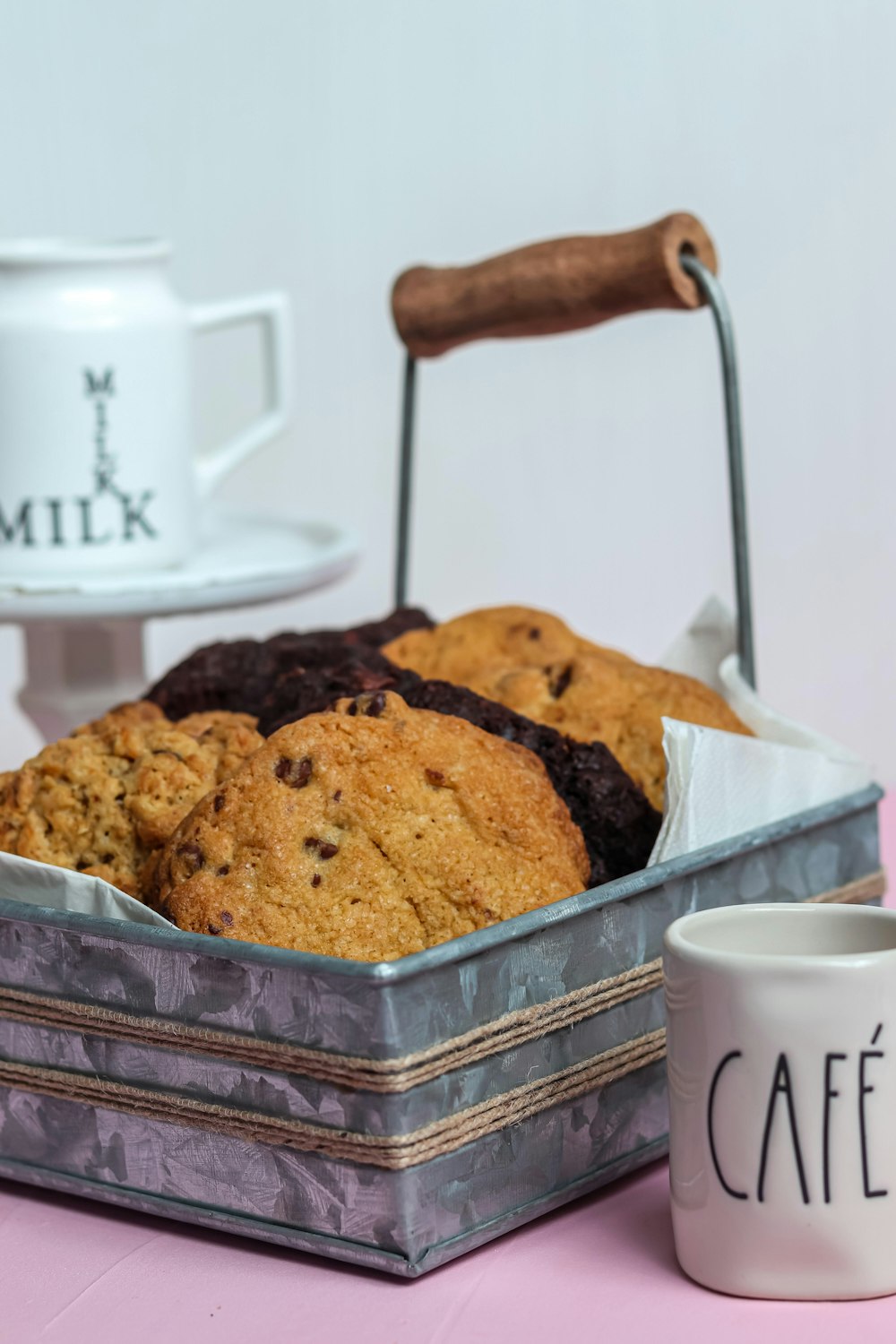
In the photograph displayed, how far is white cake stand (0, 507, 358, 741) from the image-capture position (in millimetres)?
1242

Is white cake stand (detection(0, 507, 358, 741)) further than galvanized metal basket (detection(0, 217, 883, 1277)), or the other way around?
white cake stand (detection(0, 507, 358, 741))

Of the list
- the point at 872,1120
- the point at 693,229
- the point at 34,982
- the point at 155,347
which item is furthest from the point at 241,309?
the point at 872,1120

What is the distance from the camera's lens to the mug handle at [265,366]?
1.46 metres

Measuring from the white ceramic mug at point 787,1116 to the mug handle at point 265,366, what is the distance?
0.86 m

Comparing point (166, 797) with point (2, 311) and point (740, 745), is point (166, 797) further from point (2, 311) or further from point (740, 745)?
point (2, 311)

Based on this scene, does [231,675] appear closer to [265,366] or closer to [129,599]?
[129,599]

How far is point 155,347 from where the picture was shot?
1.34 meters

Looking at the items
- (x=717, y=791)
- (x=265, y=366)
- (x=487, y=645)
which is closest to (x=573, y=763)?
(x=717, y=791)

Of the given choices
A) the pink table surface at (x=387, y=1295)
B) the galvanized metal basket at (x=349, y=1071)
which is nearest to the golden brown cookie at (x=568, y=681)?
the galvanized metal basket at (x=349, y=1071)

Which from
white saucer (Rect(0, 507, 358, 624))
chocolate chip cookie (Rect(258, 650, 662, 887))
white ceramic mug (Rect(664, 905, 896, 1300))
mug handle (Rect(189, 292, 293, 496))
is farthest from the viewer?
mug handle (Rect(189, 292, 293, 496))

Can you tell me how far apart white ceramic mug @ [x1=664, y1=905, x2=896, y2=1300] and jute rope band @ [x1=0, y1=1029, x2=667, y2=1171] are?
0.08 metres

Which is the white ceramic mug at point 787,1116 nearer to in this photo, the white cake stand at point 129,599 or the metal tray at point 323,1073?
the metal tray at point 323,1073

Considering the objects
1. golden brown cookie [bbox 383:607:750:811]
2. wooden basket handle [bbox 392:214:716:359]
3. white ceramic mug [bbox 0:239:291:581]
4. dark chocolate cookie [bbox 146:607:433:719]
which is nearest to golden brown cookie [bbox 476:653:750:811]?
golden brown cookie [bbox 383:607:750:811]

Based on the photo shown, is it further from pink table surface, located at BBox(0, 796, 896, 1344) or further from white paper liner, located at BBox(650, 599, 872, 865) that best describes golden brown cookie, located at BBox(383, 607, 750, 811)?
pink table surface, located at BBox(0, 796, 896, 1344)
